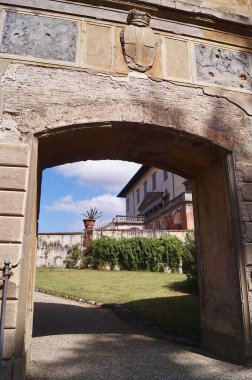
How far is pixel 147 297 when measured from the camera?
10055mm

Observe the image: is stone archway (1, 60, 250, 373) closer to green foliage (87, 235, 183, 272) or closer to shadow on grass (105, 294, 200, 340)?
shadow on grass (105, 294, 200, 340)

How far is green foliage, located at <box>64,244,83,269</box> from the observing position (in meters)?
21.0

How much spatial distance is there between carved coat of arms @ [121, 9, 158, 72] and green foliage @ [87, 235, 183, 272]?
1589cm

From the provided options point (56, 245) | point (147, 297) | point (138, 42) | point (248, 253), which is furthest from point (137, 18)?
point (56, 245)

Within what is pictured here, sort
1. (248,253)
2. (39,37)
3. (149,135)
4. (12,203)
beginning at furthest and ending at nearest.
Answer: (149,135) → (39,37) → (248,253) → (12,203)

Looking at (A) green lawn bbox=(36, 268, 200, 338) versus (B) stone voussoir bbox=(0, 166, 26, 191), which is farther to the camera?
(A) green lawn bbox=(36, 268, 200, 338)

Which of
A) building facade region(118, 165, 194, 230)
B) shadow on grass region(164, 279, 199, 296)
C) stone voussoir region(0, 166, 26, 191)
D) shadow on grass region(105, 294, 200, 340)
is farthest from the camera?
building facade region(118, 165, 194, 230)

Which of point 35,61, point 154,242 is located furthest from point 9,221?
point 154,242

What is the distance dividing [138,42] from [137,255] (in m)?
16.2

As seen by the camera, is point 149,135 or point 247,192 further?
point 149,135

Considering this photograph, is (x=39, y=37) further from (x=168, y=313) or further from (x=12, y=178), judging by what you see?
(x=168, y=313)

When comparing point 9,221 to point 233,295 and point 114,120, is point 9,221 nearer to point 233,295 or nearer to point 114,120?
point 114,120

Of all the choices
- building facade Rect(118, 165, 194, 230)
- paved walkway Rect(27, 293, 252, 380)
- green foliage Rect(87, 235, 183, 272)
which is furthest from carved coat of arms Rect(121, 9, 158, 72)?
building facade Rect(118, 165, 194, 230)

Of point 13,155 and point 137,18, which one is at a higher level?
point 137,18
